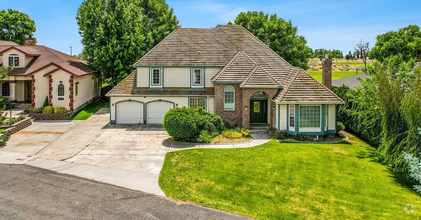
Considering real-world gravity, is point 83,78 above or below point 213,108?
above

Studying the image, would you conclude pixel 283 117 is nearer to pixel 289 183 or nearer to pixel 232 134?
pixel 232 134

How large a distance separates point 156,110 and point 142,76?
3.35 metres

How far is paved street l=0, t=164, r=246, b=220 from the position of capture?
963cm

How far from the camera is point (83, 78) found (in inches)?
1222

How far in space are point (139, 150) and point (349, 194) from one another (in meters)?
11.7

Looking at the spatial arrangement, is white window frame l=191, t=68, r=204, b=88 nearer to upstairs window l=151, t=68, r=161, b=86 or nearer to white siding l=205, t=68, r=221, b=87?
white siding l=205, t=68, r=221, b=87

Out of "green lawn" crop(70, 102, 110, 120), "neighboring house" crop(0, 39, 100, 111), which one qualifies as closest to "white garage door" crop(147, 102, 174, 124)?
"green lawn" crop(70, 102, 110, 120)

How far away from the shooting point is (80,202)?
10.5 meters

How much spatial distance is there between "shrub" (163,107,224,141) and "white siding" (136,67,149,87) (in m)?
7.35

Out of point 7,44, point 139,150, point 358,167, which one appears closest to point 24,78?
point 7,44

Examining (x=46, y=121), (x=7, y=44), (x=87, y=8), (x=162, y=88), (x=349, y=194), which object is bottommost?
(x=349, y=194)

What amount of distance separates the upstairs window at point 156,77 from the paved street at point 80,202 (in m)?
14.6

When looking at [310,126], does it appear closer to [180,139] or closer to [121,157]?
[180,139]

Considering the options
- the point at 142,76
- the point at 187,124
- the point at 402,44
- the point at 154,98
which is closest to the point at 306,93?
the point at 187,124
